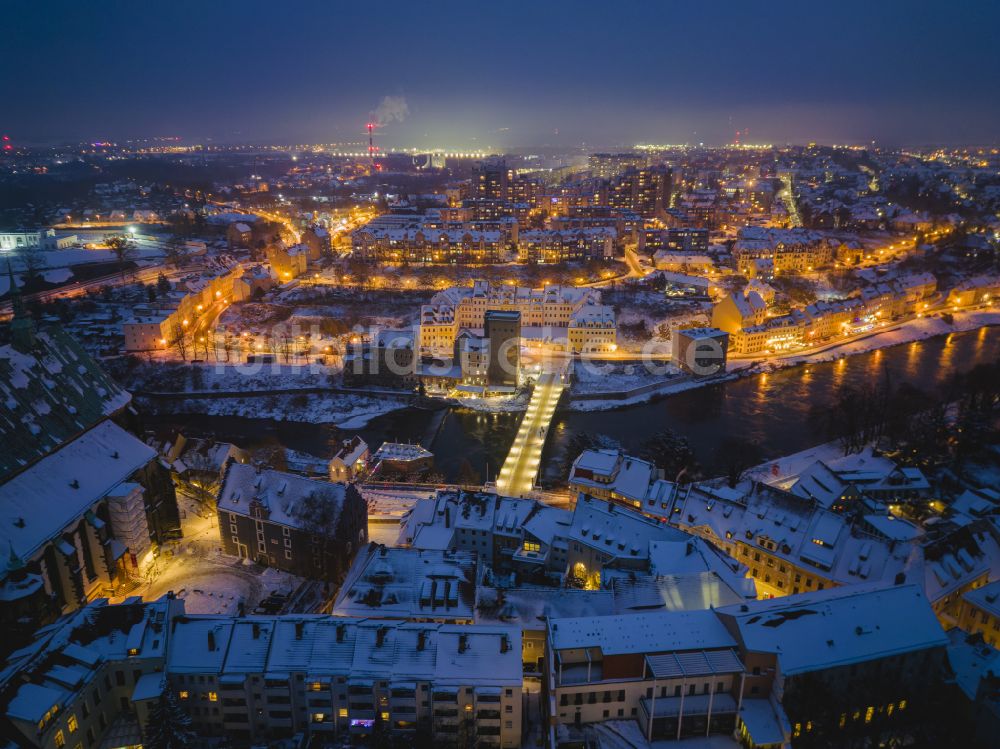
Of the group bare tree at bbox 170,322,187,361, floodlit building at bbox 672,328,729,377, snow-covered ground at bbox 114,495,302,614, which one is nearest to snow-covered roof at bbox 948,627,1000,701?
snow-covered ground at bbox 114,495,302,614

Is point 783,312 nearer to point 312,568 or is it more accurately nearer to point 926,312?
point 926,312

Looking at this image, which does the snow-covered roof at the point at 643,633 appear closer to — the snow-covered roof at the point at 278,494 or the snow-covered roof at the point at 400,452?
the snow-covered roof at the point at 278,494

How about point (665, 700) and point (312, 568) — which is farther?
point (312, 568)

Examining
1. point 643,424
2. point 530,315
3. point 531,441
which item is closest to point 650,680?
point 531,441

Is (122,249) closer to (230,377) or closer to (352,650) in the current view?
(230,377)

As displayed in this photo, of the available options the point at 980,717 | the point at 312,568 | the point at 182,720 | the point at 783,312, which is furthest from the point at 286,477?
the point at 783,312

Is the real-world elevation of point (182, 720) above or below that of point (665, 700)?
above

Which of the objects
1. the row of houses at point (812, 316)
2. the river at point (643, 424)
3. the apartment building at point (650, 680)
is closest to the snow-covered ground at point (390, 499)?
the river at point (643, 424)

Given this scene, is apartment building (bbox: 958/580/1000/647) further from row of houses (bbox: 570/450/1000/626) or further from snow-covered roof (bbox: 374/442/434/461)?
snow-covered roof (bbox: 374/442/434/461)
